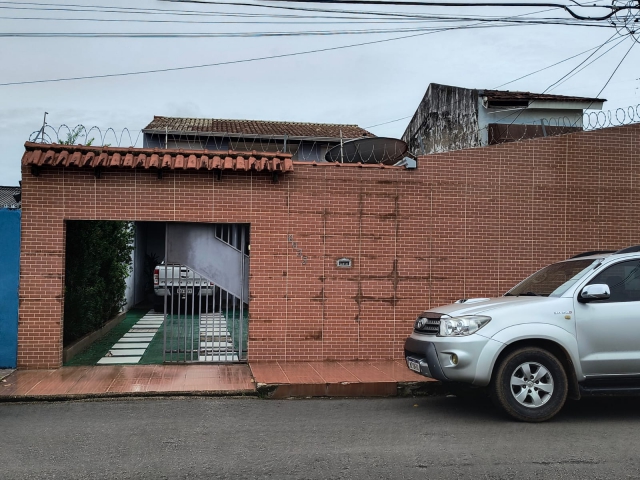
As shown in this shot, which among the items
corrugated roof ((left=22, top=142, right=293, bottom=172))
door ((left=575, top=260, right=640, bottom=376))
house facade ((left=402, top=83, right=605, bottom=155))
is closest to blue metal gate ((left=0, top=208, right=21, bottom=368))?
corrugated roof ((left=22, top=142, right=293, bottom=172))

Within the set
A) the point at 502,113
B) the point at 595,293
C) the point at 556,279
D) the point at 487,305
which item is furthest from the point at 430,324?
the point at 502,113

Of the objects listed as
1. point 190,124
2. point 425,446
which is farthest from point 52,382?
point 190,124

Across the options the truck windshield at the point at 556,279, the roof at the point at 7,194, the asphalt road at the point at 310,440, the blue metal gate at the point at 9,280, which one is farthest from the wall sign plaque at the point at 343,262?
the roof at the point at 7,194

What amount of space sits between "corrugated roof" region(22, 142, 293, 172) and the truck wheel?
15.5 ft

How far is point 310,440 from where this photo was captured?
6.19 metres

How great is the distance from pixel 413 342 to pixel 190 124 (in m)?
18.7

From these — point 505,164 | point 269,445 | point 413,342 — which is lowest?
point 269,445

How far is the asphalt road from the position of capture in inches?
206

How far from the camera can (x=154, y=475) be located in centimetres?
510

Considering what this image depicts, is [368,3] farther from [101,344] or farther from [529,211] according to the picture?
[101,344]

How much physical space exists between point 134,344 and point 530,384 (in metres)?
→ 8.26

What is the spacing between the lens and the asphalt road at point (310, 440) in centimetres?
524

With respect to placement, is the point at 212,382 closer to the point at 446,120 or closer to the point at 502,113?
the point at 502,113

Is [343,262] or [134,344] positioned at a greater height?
[343,262]
